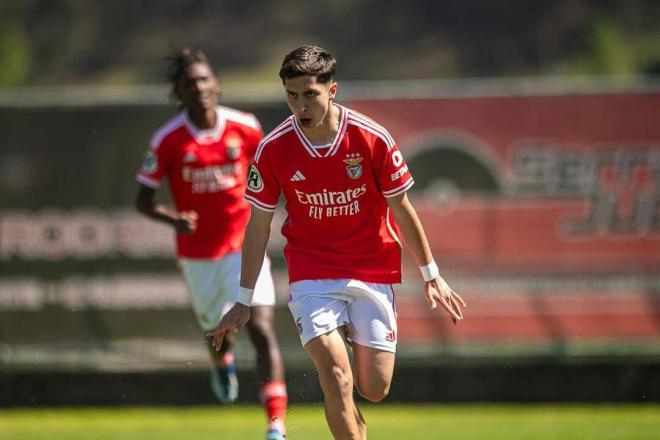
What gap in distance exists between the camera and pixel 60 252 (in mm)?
13227

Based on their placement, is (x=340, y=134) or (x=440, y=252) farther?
(x=440, y=252)

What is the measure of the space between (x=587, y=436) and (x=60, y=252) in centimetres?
610

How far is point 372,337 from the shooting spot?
6926 mm

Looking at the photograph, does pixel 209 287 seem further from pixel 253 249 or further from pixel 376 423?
pixel 253 249

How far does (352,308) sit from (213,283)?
10.1 ft

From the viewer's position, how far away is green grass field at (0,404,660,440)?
34.6ft

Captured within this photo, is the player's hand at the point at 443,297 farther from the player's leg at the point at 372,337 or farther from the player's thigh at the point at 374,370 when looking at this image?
the player's thigh at the point at 374,370

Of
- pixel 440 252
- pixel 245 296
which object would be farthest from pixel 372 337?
pixel 440 252

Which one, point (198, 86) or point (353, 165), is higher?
point (198, 86)

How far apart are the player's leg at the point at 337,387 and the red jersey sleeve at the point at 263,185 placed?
0.82m

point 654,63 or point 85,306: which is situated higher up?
point 654,63

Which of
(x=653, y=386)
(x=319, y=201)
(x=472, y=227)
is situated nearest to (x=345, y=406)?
(x=319, y=201)

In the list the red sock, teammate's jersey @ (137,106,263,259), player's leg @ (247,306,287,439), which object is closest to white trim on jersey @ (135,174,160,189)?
teammate's jersey @ (137,106,263,259)

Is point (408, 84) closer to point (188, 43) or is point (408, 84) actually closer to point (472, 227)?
point (188, 43)
